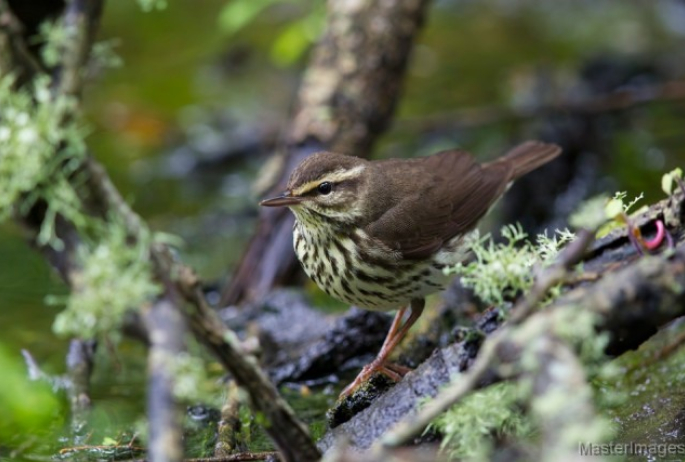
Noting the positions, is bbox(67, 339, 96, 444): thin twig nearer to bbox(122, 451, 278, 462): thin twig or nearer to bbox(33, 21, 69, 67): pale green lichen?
bbox(122, 451, 278, 462): thin twig

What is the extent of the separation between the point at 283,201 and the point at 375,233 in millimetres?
522

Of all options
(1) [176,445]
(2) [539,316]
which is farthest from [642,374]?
(1) [176,445]

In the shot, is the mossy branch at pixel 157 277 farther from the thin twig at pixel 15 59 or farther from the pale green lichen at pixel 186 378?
the thin twig at pixel 15 59

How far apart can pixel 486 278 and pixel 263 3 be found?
4382 millimetres

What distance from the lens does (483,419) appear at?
278 cm

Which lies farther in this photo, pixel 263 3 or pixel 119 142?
pixel 119 142

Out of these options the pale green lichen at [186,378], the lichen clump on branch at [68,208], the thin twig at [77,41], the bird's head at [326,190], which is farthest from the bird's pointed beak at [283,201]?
the pale green lichen at [186,378]

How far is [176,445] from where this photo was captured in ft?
7.52

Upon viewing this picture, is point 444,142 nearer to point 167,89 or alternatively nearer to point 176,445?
point 167,89

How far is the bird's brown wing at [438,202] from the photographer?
4.45 m

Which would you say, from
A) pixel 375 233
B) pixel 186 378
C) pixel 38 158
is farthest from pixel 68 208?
pixel 375 233

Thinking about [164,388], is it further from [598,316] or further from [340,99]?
[340,99]

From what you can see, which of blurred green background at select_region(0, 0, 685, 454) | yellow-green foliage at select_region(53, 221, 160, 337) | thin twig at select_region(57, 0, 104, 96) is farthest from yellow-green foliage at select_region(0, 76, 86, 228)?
blurred green background at select_region(0, 0, 685, 454)

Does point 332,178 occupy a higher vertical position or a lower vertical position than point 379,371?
higher
